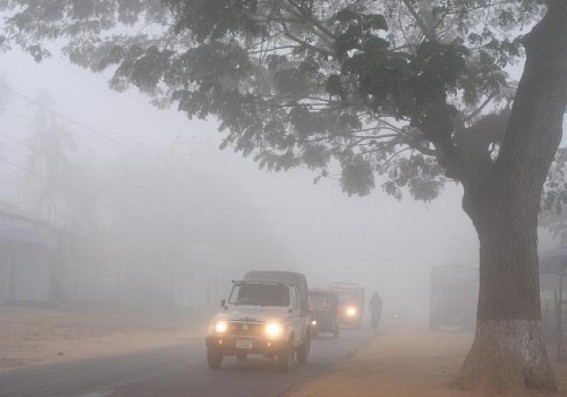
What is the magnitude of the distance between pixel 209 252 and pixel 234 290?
41776 mm

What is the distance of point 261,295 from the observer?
16500 millimetres

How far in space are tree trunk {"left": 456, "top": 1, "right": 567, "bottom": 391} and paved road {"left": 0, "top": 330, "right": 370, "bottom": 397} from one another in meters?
4.02

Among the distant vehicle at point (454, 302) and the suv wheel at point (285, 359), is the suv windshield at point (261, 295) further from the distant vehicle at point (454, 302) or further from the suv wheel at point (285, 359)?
the distant vehicle at point (454, 302)

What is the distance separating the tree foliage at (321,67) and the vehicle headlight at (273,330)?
5.10 m

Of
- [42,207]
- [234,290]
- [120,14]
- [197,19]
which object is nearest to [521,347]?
[234,290]

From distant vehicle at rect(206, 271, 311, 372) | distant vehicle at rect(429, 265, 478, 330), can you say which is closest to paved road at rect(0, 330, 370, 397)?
distant vehicle at rect(206, 271, 311, 372)

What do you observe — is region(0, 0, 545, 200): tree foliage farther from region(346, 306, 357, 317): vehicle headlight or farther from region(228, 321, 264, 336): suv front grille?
region(346, 306, 357, 317): vehicle headlight

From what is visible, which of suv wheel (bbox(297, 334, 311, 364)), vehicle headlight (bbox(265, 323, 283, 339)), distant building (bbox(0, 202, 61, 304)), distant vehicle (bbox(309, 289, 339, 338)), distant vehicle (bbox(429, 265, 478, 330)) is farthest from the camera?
distant vehicle (bbox(429, 265, 478, 330))

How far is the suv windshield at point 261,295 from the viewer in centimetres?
1628

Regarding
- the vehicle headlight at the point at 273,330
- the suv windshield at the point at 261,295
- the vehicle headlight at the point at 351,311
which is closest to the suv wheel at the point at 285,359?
the vehicle headlight at the point at 273,330

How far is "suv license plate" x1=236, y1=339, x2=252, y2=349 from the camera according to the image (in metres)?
14.9

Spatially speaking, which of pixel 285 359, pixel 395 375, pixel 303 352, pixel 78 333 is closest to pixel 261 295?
pixel 285 359

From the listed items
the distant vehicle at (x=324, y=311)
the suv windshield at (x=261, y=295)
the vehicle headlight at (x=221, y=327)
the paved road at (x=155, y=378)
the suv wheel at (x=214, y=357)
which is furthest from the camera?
the distant vehicle at (x=324, y=311)

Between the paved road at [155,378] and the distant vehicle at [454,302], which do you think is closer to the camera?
the paved road at [155,378]
